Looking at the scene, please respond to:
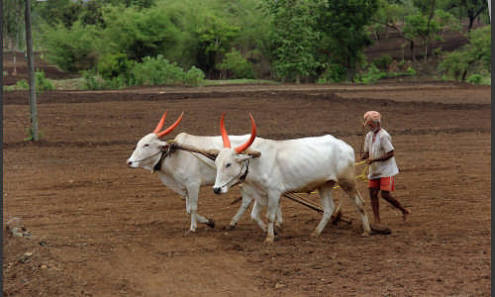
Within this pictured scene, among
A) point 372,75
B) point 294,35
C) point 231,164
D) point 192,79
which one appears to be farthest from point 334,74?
point 231,164

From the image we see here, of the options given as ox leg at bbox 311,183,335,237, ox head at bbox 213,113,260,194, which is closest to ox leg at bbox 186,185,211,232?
ox head at bbox 213,113,260,194

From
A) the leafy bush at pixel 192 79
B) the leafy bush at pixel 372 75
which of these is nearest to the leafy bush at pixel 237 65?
the leafy bush at pixel 372 75

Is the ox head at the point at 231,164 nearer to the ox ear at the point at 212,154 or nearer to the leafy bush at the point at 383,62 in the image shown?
the ox ear at the point at 212,154

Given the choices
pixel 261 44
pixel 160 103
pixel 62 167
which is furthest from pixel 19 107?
pixel 261 44

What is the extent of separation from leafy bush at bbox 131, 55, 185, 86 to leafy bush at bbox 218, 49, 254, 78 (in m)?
6.48

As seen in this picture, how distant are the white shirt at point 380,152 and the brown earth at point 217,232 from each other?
0.78 metres

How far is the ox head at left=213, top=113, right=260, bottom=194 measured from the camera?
25.0 ft

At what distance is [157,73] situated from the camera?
32.8 m

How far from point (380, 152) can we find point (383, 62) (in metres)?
34.6

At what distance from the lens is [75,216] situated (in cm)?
959

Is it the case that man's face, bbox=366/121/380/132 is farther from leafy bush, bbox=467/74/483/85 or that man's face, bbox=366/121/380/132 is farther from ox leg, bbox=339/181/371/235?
leafy bush, bbox=467/74/483/85

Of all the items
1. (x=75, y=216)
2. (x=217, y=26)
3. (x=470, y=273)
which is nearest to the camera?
(x=470, y=273)

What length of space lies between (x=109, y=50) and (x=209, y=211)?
2891 cm

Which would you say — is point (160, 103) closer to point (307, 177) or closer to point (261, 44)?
point (307, 177)
